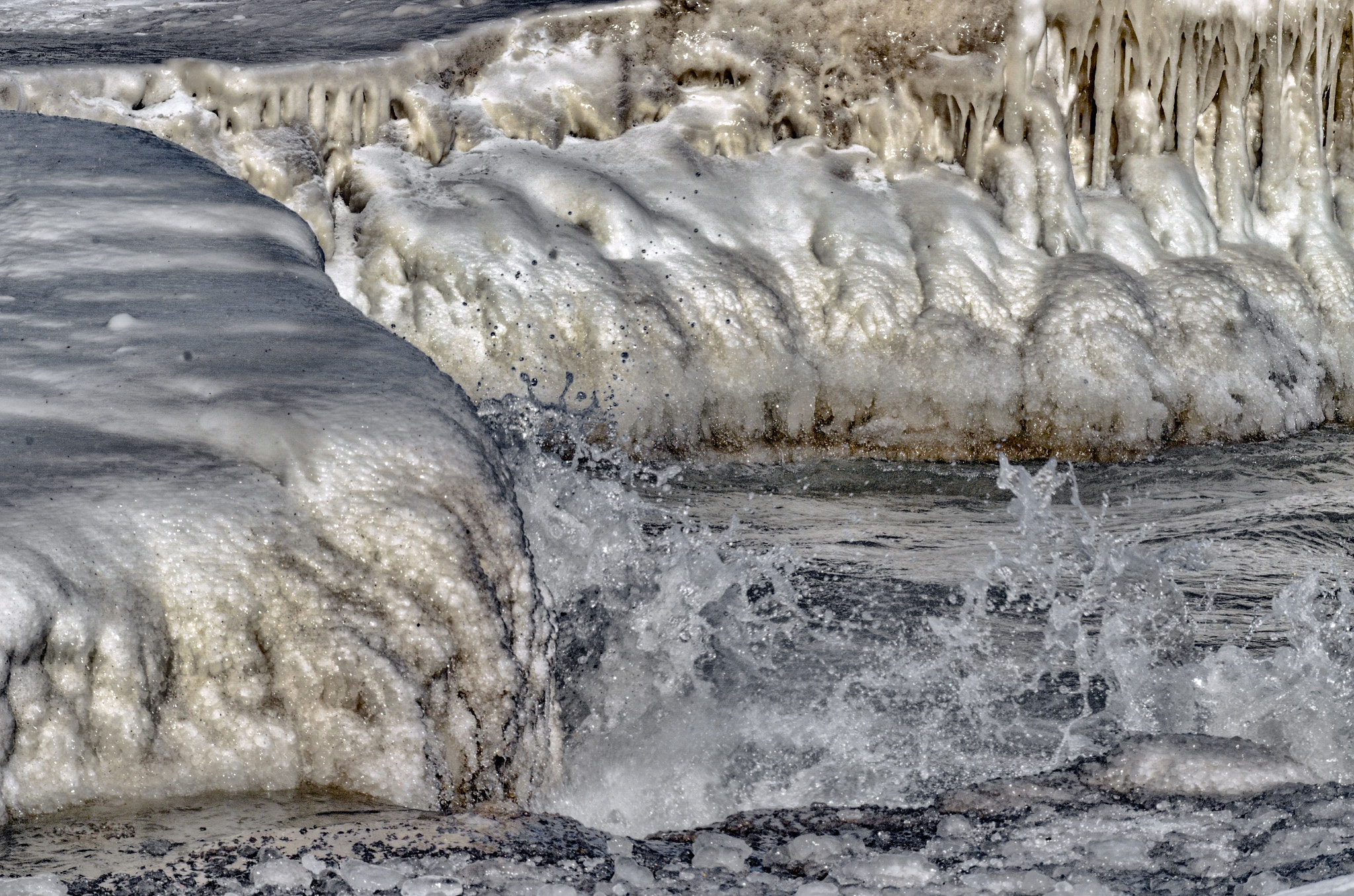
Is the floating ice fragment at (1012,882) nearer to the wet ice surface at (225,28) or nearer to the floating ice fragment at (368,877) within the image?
the floating ice fragment at (368,877)

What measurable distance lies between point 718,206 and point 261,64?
211 centimetres

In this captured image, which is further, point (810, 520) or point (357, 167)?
point (357, 167)

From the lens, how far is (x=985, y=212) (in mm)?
6805

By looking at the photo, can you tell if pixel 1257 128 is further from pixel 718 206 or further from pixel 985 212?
pixel 718 206

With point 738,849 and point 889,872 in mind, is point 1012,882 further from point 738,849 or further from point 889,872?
point 738,849

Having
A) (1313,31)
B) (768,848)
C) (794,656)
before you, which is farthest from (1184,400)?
(768,848)

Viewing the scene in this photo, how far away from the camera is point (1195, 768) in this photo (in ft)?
8.30

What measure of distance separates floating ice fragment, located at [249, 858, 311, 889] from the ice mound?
1.40m

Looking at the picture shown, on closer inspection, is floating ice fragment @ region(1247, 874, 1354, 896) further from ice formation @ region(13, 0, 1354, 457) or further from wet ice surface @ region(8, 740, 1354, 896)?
ice formation @ region(13, 0, 1354, 457)

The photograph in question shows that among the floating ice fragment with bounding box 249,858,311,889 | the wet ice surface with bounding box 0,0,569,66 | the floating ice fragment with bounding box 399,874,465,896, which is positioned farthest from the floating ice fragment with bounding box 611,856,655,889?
the wet ice surface with bounding box 0,0,569,66

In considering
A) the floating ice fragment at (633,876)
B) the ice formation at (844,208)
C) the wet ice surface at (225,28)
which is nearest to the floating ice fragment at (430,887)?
the floating ice fragment at (633,876)

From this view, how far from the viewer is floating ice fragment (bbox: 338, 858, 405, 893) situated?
1.99 m

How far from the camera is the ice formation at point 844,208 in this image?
19.5 ft

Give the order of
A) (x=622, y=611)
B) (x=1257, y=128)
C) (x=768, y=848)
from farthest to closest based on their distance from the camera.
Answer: (x=1257, y=128) → (x=622, y=611) → (x=768, y=848)
